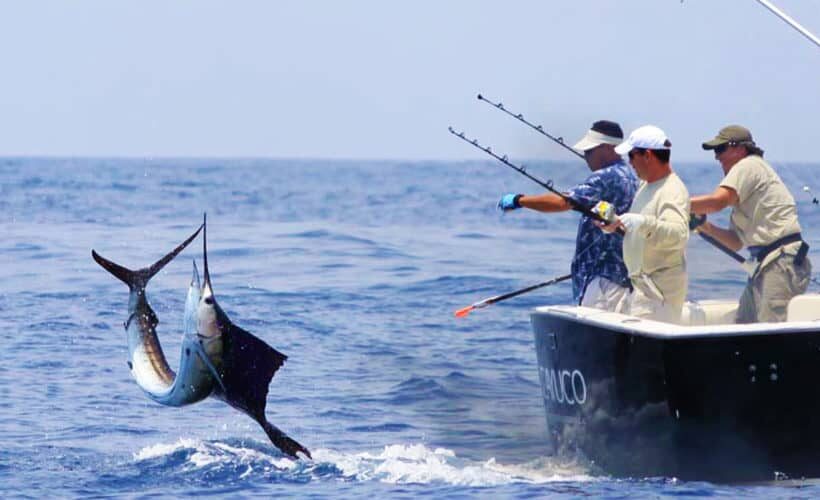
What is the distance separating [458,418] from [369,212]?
30.6 meters

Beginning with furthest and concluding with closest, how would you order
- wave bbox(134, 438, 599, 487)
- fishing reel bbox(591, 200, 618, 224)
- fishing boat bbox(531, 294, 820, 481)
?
wave bbox(134, 438, 599, 487)
fishing reel bbox(591, 200, 618, 224)
fishing boat bbox(531, 294, 820, 481)

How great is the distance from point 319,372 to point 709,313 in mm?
4851

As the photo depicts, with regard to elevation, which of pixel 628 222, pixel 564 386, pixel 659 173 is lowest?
pixel 564 386

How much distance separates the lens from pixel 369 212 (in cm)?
4206

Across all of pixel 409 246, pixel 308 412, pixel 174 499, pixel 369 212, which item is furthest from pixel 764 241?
pixel 369 212

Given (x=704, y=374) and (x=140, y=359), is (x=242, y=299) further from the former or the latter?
(x=704, y=374)

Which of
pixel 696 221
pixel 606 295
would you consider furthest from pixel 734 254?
pixel 606 295

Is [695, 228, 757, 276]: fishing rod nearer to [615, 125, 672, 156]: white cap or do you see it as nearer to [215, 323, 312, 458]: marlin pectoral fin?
[615, 125, 672, 156]: white cap

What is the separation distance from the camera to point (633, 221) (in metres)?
7.91

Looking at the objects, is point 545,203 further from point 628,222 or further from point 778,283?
point 778,283

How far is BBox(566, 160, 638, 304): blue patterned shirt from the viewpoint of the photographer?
28.1 ft

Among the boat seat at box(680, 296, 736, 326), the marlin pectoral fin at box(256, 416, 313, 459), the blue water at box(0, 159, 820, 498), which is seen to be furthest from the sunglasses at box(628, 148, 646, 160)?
the marlin pectoral fin at box(256, 416, 313, 459)

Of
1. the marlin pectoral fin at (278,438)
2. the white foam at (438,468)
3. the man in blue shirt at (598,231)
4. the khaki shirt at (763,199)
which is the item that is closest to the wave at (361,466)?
the white foam at (438,468)

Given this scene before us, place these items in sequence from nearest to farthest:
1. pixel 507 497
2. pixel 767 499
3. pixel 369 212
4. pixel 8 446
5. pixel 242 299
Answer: pixel 767 499 < pixel 507 497 < pixel 8 446 < pixel 242 299 < pixel 369 212
